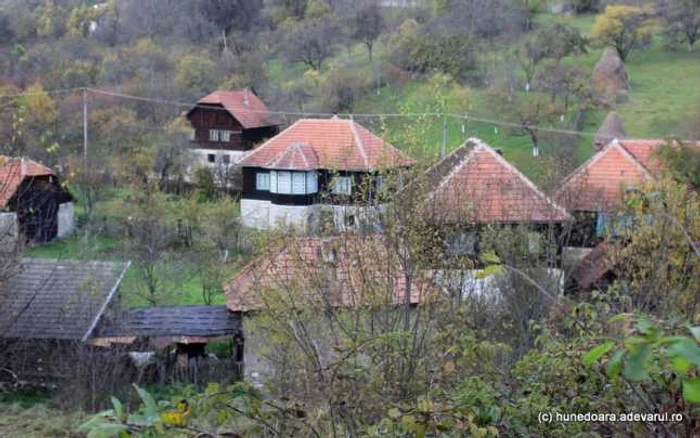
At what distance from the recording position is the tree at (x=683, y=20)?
39.2 meters

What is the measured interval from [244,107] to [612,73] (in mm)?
14016

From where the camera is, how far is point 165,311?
49.2 feet

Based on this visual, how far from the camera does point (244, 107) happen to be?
107 ft

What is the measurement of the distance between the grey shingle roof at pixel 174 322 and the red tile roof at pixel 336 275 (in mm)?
5178

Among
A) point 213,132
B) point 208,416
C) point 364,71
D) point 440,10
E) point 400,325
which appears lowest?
point 400,325

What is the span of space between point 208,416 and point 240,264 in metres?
17.7

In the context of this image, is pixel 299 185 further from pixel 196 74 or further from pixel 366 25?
pixel 366 25

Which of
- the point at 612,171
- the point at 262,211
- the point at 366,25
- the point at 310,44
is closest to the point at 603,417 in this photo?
the point at 612,171

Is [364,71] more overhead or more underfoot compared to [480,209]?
more overhead

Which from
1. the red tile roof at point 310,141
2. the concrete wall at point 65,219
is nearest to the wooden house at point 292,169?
the red tile roof at point 310,141

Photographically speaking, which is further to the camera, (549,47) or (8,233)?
(549,47)

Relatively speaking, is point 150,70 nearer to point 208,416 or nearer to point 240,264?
point 240,264

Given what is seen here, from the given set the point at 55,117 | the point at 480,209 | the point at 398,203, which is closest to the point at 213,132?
the point at 55,117

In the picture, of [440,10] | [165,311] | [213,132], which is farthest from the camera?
[440,10]
